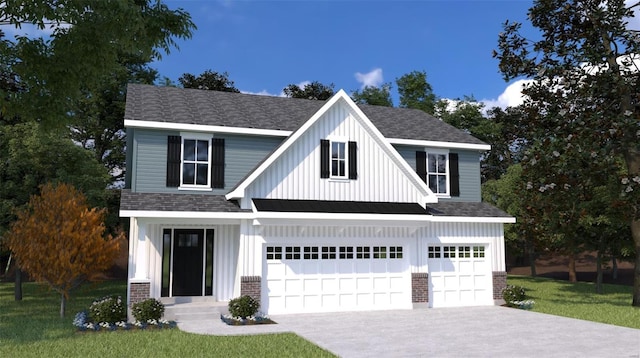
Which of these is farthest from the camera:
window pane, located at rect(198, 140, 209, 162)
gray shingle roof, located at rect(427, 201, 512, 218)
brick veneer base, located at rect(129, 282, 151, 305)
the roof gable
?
gray shingle roof, located at rect(427, 201, 512, 218)

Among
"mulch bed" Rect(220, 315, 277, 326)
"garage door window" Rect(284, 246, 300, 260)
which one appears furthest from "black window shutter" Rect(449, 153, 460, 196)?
"mulch bed" Rect(220, 315, 277, 326)

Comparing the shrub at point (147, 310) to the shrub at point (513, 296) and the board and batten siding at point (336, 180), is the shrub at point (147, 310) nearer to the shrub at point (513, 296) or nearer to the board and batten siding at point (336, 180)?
the board and batten siding at point (336, 180)

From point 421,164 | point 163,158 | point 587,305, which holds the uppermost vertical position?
point 421,164

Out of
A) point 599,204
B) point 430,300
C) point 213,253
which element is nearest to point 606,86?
point 599,204

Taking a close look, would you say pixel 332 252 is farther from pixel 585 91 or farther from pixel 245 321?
pixel 585 91

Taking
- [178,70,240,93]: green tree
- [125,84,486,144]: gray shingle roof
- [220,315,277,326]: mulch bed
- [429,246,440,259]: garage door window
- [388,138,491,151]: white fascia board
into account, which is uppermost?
[178,70,240,93]: green tree

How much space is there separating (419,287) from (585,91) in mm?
9771

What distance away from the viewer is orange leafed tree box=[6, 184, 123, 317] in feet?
55.1

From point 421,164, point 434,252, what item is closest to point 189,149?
point 421,164

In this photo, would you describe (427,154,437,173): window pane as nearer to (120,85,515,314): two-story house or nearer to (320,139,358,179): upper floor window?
(120,85,515,314): two-story house

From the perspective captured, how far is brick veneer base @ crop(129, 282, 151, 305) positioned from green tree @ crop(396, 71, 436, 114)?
3893cm

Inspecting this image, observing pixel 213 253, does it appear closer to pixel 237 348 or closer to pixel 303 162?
pixel 303 162

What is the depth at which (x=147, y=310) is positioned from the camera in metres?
14.8

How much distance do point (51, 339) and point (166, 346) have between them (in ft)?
11.5
